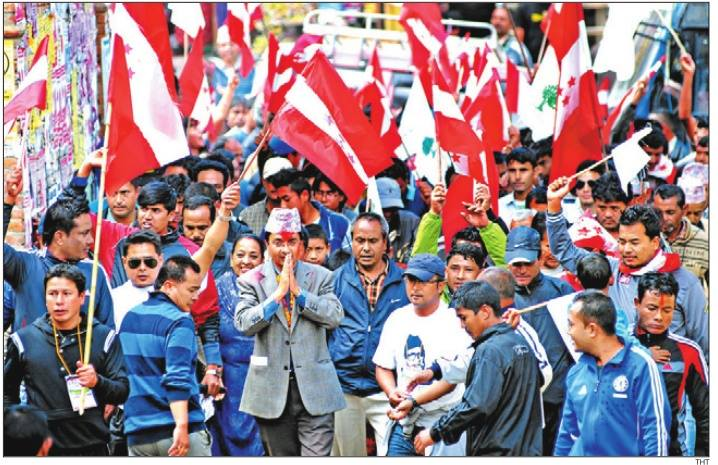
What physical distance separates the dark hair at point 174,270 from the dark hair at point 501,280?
1.74 m

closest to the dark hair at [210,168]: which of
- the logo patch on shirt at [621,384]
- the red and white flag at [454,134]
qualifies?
the red and white flag at [454,134]

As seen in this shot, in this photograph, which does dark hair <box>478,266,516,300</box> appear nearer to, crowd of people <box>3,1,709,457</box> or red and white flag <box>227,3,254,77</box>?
crowd of people <box>3,1,709,457</box>

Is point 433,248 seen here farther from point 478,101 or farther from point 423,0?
point 423,0

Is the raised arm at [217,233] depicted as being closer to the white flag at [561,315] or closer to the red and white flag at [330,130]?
the red and white flag at [330,130]

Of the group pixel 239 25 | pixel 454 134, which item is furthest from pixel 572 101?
pixel 239 25

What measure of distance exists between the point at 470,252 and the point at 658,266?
3.86 feet

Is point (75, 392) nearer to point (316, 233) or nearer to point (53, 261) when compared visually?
point (53, 261)

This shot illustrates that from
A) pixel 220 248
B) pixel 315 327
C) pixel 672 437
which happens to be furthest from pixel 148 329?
pixel 672 437

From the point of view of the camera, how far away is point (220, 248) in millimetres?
11156

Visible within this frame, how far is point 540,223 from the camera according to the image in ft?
37.1

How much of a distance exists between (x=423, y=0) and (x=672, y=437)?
6.51 meters

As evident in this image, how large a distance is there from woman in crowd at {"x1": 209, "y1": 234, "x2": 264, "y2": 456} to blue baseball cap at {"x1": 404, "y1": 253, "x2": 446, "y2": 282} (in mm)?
1149

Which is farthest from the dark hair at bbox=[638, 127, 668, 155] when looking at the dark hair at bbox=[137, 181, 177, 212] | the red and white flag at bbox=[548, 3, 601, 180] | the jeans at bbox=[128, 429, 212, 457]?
the jeans at bbox=[128, 429, 212, 457]

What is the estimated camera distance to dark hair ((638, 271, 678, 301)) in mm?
9609
